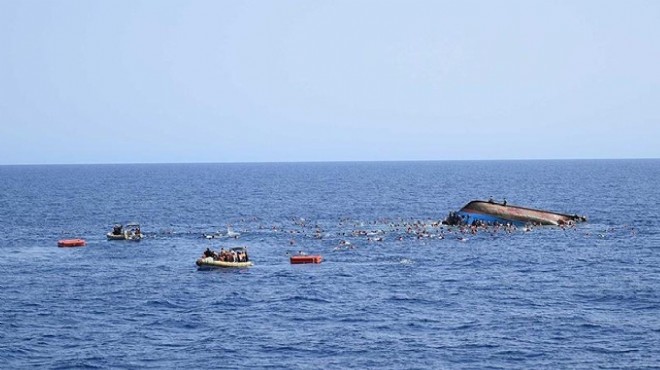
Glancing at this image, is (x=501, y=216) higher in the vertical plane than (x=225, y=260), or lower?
higher

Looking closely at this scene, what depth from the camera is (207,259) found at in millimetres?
86938

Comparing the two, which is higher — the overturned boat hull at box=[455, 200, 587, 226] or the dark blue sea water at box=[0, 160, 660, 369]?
the overturned boat hull at box=[455, 200, 587, 226]

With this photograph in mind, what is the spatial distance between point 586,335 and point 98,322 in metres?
32.0

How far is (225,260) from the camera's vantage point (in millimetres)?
88000

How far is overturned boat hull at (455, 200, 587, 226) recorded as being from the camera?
407 ft

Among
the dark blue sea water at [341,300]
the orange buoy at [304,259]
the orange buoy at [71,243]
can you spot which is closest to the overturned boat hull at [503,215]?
the dark blue sea water at [341,300]

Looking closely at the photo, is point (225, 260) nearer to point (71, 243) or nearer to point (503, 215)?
point (71, 243)

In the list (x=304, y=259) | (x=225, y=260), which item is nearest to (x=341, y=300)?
(x=304, y=259)

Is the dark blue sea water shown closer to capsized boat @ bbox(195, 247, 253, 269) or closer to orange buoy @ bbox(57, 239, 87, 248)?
capsized boat @ bbox(195, 247, 253, 269)

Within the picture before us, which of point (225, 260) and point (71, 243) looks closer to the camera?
point (225, 260)

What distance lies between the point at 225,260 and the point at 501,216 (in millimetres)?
48619

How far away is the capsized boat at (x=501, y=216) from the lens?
124175 mm

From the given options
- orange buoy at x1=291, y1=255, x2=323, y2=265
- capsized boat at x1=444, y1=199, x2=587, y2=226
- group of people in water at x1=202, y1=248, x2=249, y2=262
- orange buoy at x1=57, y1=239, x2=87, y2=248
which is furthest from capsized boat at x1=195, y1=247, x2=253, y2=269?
capsized boat at x1=444, y1=199, x2=587, y2=226

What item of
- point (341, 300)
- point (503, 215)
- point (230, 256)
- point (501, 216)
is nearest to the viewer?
point (341, 300)
